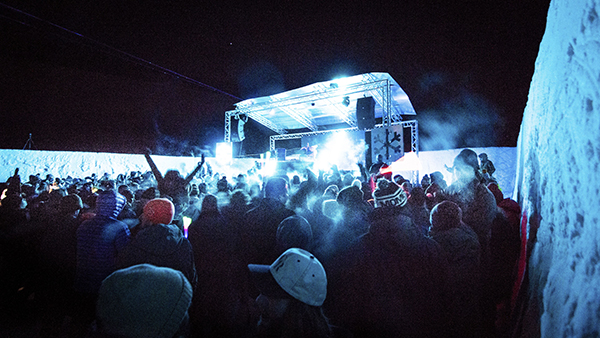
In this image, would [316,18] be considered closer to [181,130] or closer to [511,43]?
[511,43]

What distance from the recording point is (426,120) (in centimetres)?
1062

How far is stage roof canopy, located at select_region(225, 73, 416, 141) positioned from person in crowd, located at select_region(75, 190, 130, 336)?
7.46 metres

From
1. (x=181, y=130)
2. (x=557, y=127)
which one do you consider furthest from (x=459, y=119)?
(x=181, y=130)

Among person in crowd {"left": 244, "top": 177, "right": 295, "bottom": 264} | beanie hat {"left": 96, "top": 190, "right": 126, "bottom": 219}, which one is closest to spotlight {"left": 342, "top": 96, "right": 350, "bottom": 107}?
person in crowd {"left": 244, "top": 177, "right": 295, "bottom": 264}

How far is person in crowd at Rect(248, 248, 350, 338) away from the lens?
4.57ft

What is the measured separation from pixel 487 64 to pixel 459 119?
3645 mm

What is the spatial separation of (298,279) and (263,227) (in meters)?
1.27

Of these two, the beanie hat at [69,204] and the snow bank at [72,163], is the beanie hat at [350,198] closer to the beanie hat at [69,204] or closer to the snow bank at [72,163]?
the beanie hat at [69,204]

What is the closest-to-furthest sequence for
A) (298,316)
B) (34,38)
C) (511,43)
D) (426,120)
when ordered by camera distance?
1. (298,316)
2. (511,43)
3. (34,38)
4. (426,120)

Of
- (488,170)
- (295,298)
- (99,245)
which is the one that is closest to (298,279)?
(295,298)

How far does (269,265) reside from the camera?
200 cm

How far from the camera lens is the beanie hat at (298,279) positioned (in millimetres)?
1395

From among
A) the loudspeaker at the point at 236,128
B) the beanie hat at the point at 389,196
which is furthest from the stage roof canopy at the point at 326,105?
the beanie hat at the point at 389,196

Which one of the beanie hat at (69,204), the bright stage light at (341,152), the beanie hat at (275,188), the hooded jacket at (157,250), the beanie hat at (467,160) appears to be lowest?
the hooded jacket at (157,250)
